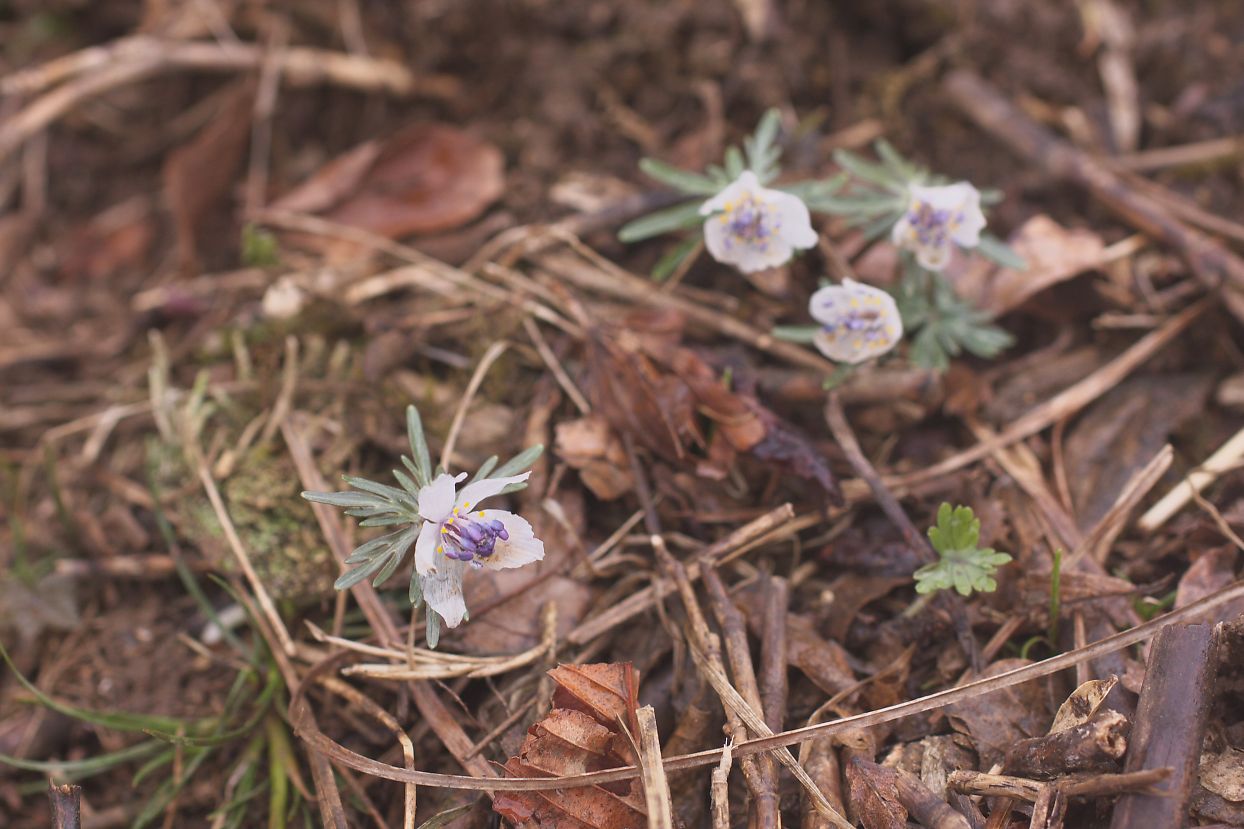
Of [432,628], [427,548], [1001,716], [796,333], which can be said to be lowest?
[1001,716]

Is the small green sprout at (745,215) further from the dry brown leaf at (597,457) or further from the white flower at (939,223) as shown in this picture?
the dry brown leaf at (597,457)

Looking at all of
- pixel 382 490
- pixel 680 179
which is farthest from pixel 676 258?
pixel 382 490

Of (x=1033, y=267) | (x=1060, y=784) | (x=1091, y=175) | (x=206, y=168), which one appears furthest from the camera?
(x=206, y=168)


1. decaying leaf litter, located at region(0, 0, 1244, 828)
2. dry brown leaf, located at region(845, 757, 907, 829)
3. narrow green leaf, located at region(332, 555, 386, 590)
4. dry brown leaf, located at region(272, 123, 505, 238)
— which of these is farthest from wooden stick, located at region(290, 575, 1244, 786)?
dry brown leaf, located at region(272, 123, 505, 238)

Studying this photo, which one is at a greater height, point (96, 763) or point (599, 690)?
point (599, 690)

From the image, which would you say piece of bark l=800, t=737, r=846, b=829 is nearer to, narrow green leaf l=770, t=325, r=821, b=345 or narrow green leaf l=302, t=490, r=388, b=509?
narrow green leaf l=770, t=325, r=821, b=345

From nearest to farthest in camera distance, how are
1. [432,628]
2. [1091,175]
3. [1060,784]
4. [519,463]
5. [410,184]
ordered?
1. [1060,784]
2. [432,628]
3. [519,463]
4. [1091,175]
5. [410,184]

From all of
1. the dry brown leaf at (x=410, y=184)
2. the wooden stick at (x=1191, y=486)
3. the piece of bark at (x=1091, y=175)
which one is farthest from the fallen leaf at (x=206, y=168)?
the wooden stick at (x=1191, y=486)

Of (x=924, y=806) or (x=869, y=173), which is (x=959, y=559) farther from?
(x=869, y=173)
